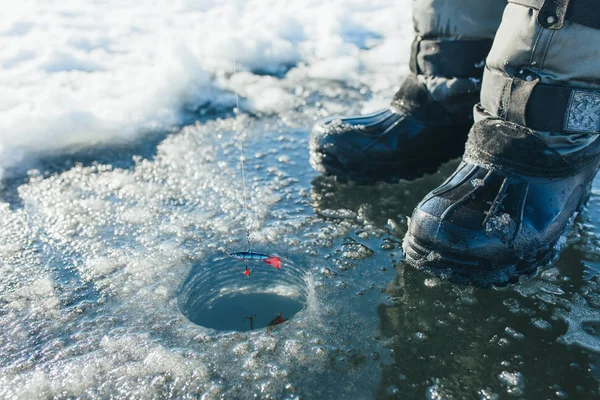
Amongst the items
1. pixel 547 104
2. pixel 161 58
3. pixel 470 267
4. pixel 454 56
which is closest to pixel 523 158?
→ pixel 547 104

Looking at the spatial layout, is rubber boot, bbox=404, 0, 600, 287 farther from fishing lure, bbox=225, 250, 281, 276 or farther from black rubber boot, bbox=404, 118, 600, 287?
fishing lure, bbox=225, 250, 281, 276

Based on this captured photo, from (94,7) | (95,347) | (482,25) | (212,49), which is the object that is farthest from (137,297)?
(94,7)

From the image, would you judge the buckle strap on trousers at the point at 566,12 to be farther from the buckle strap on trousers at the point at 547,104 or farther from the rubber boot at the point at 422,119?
the rubber boot at the point at 422,119

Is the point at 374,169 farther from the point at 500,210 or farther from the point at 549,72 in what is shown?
the point at 549,72

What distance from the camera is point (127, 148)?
7.93ft

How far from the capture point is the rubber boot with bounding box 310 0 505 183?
1.92 metres

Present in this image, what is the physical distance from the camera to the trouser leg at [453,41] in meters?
1.86

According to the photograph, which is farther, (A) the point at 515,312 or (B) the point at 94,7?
(B) the point at 94,7

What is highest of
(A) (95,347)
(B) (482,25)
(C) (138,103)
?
(B) (482,25)

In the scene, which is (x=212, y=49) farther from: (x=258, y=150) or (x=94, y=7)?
(x=94, y=7)

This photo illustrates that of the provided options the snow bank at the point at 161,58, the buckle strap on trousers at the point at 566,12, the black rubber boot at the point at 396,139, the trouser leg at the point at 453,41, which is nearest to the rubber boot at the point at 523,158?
the buckle strap on trousers at the point at 566,12

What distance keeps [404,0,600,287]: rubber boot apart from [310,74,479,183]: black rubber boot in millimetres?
425

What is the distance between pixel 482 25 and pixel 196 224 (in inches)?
46.8

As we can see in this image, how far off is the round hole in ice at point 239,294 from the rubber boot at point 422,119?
0.58 meters
